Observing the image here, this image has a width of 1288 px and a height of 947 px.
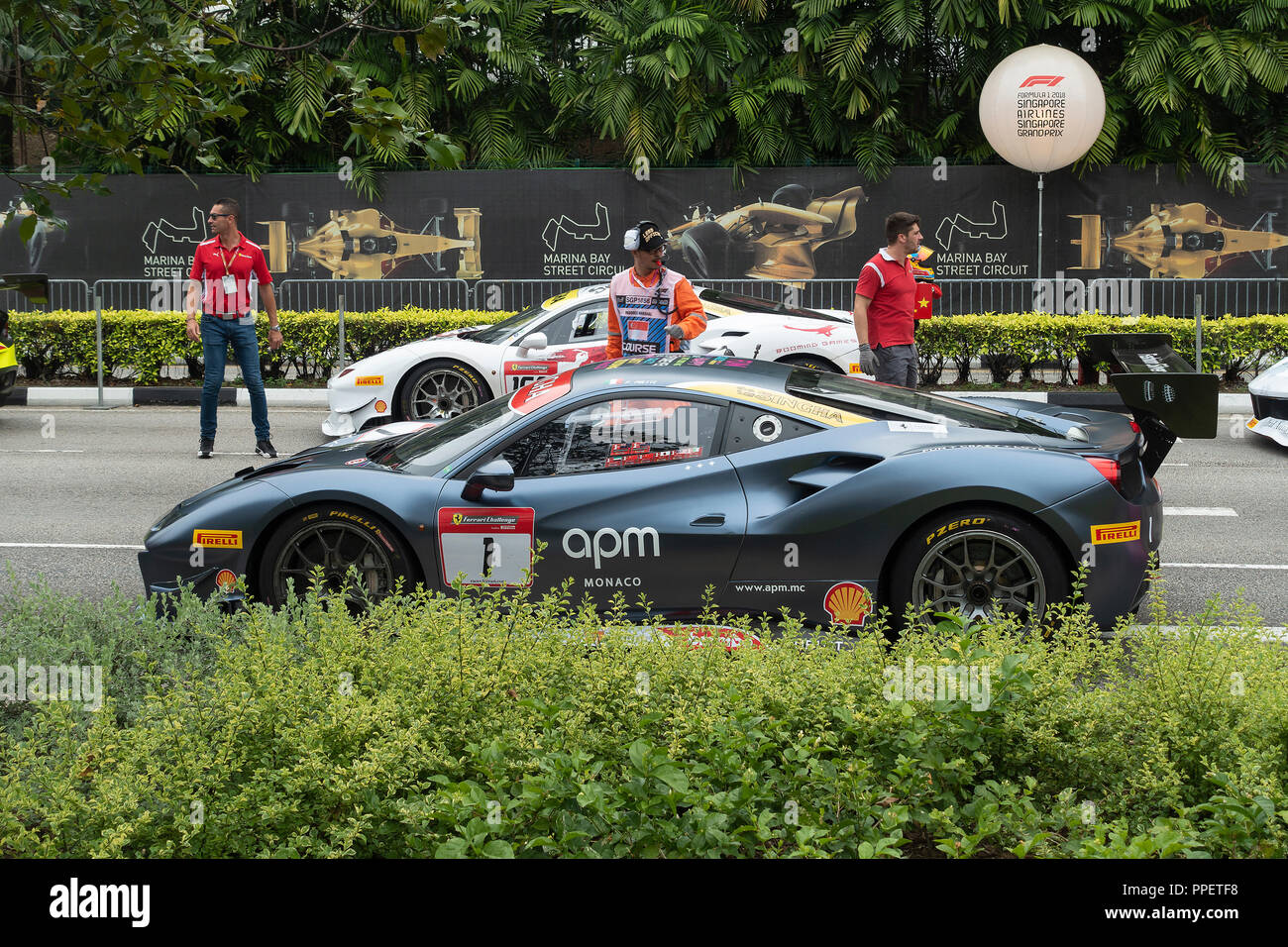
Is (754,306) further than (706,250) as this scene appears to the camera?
No

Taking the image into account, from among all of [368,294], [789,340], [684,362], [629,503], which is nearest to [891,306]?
[789,340]

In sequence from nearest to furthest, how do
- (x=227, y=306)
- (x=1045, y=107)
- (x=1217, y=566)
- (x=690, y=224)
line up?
1. (x=1217, y=566)
2. (x=227, y=306)
3. (x=1045, y=107)
4. (x=690, y=224)

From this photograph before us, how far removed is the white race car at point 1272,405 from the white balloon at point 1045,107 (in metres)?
8.14

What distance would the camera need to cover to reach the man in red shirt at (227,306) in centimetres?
1098

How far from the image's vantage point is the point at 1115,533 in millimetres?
5703

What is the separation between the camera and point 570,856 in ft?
10.5

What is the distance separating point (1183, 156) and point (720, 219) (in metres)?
6.85

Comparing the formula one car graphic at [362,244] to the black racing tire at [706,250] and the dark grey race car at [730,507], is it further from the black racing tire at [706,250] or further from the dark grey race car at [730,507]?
the dark grey race car at [730,507]

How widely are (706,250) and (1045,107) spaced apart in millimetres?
5186

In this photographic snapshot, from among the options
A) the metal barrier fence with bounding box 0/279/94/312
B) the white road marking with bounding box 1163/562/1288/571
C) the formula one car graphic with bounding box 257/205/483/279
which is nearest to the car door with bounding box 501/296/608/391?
the white road marking with bounding box 1163/562/1288/571

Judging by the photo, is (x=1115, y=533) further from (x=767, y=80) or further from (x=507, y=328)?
(x=767, y=80)
